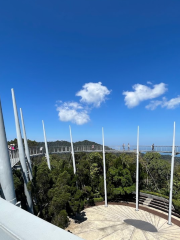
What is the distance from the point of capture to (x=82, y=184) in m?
14.8

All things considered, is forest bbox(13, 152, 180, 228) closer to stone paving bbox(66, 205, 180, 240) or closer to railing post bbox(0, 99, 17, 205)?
stone paving bbox(66, 205, 180, 240)

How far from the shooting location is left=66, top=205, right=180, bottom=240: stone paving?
9.08 meters

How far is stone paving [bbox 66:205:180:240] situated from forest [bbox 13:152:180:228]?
110cm

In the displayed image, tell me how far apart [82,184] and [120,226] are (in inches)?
220

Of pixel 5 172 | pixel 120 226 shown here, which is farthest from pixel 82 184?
pixel 5 172

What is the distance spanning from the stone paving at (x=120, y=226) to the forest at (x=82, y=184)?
1.10 metres

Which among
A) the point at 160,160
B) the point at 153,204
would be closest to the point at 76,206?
the point at 153,204

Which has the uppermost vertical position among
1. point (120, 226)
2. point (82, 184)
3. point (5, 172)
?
point (5, 172)

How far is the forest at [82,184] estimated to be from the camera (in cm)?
700

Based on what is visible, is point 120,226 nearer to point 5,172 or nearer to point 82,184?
point 82,184

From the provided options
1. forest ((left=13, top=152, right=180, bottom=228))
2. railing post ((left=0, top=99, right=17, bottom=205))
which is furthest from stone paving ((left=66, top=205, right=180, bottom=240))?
railing post ((left=0, top=99, right=17, bottom=205))

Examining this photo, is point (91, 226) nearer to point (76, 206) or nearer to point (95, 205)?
point (76, 206)

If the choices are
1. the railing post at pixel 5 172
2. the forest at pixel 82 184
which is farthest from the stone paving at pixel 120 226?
the railing post at pixel 5 172

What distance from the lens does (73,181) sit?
11.6 m
